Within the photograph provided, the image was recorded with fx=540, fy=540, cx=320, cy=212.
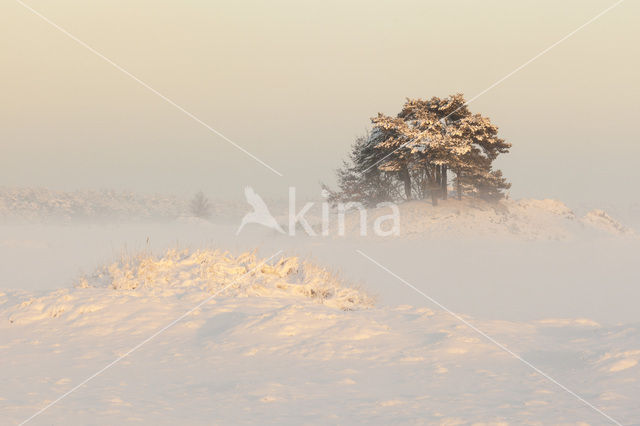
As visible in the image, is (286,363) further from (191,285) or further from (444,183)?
(444,183)

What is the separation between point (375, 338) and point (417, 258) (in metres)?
15.4

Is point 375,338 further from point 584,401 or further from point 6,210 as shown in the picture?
point 6,210

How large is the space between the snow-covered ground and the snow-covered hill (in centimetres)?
3

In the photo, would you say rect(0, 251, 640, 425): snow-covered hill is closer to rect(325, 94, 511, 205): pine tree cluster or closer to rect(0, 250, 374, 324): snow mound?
rect(0, 250, 374, 324): snow mound

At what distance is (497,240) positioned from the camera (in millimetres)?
26000

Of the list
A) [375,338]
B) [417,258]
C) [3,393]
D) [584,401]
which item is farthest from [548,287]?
[3,393]

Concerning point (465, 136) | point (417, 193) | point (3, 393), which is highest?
point (465, 136)

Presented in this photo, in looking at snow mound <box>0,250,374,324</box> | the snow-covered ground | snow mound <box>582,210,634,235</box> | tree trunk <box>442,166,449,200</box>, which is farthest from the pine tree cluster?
snow mound <box>0,250,374,324</box>

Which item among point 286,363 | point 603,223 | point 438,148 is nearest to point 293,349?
point 286,363

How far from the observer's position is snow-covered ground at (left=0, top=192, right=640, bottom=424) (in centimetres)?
491

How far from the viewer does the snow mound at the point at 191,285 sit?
9.51m

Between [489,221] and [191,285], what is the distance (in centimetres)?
2036

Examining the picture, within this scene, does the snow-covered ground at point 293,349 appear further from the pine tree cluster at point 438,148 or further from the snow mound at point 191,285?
the pine tree cluster at point 438,148

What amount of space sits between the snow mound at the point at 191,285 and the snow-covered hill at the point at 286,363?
6cm
